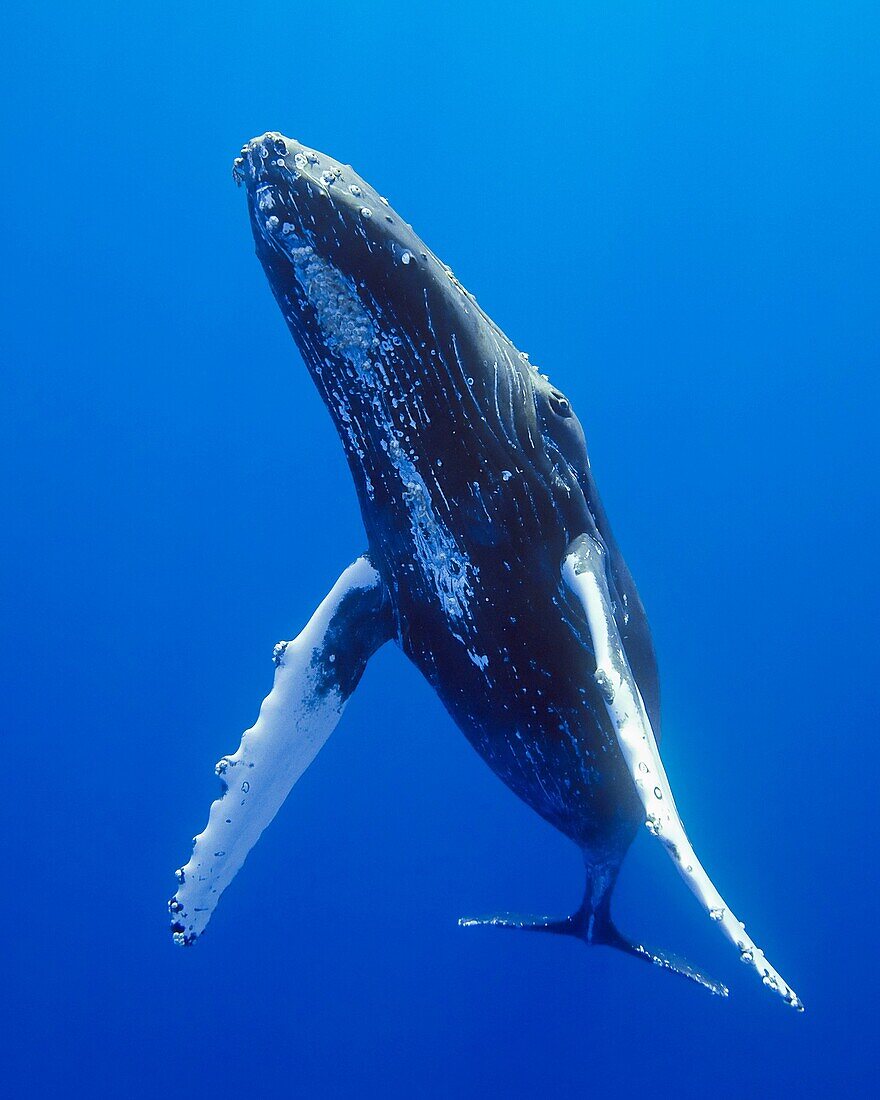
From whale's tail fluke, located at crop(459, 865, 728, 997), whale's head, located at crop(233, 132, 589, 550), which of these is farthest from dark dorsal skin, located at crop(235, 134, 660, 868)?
whale's tail fluke, located at crop(459, 865, 728, 997)

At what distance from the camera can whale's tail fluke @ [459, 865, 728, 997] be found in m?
6.27

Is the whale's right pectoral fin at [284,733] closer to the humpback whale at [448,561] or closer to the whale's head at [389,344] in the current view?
the humpback whale at [448,561]

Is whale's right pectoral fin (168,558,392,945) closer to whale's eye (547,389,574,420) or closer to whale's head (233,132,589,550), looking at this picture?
whale's head (233,132,589,550)

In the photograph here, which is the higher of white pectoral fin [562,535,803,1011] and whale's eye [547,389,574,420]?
whale's eye [547,389,574,420]

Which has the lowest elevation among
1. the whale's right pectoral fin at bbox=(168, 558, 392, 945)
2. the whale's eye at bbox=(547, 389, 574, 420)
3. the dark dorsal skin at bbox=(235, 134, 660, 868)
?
the whale's right pectoral fin at bbox=(168, 558, 392, 945)

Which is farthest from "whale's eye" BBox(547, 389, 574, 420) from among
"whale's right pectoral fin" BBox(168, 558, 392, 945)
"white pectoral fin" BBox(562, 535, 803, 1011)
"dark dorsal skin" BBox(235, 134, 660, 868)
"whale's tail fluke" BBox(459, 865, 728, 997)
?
"whale's tail fluke" BBox(459, 865, 728, 997)

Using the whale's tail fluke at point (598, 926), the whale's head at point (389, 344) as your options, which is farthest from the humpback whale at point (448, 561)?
the whale's tail fluke at point (598, 926)

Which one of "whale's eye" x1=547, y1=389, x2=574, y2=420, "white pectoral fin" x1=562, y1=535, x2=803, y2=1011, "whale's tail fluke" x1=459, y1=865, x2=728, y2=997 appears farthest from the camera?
"whale's tail fluke" x1=459, y1=865, x2=728, y2=997

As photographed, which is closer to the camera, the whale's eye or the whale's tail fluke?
the whale's eye

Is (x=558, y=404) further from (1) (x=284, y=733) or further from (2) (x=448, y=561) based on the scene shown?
(1) (x=284, y=733)

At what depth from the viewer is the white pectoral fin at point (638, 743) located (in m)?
3.09

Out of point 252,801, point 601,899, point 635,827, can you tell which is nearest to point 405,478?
point 252,801

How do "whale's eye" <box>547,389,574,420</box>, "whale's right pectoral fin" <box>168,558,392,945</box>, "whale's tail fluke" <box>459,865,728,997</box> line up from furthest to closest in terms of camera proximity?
"whale's tail fluke" <box>459,865,728,997</box> → "whale's right pectoral fin" <box>168,558,392,945</box> → "whale's eye" <box>547,389,574,420</box>

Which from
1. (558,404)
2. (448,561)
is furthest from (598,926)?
(558,404)
